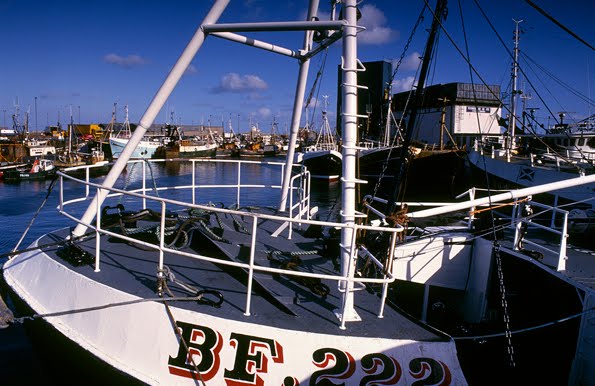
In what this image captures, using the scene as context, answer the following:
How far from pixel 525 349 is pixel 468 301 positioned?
4.29ft

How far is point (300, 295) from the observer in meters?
5.17

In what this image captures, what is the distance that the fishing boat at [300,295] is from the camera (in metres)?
4.21

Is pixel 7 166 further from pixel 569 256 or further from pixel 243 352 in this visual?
pixel 569 256

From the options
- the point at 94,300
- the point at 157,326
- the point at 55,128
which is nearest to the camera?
the point at 157,326

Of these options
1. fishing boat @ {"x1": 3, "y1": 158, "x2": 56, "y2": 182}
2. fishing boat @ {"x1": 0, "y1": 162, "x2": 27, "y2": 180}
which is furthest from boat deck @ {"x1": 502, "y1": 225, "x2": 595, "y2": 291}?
fishing boat @ {"x1": 0, "y1": 162, "x2": 27, "y2": 180}

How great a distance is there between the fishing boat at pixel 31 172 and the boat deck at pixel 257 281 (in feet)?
123

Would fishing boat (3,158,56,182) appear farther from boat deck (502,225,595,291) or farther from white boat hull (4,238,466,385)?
boat deck (502,225,595,291)

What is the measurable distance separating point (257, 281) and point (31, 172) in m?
43.0

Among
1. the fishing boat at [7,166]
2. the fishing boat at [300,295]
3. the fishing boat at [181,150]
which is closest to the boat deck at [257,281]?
the fishing boat at [300,295]

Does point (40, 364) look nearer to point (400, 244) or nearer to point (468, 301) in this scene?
point (400, 244)

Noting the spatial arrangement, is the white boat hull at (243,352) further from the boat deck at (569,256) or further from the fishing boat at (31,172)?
the fishing boat at (31,172)

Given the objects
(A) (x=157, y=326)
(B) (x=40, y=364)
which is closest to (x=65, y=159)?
(B) (x=40, y=364)

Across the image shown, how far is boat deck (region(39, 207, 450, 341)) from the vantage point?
4527 mm

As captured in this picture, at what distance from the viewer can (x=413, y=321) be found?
4.74 m
